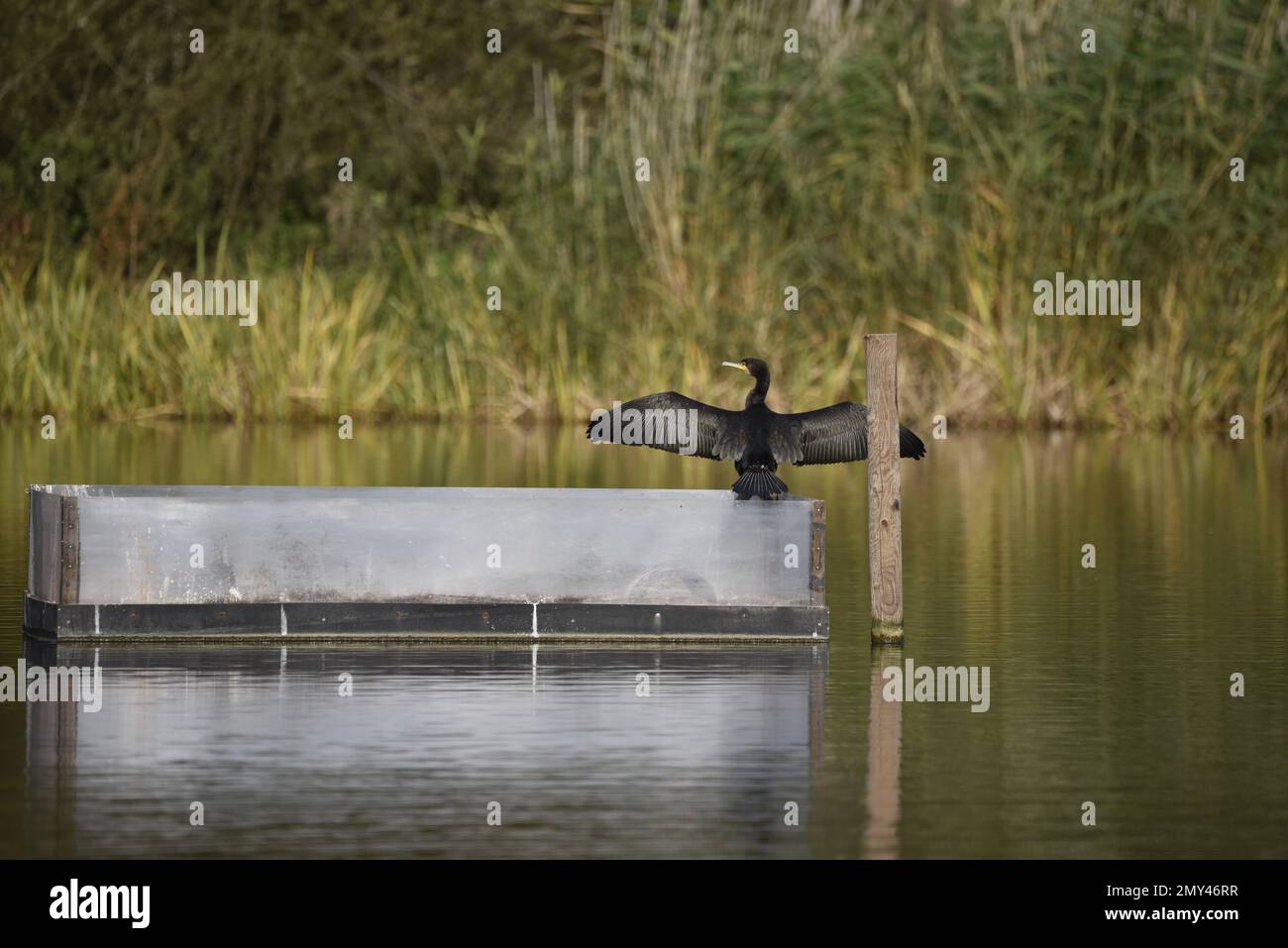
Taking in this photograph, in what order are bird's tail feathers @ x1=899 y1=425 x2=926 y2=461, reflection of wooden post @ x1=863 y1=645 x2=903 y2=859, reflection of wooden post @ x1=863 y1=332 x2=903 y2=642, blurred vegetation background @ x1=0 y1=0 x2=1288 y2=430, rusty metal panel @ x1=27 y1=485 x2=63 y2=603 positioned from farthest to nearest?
blurred vegetation background @ x1=0 y1=0 x2=1288 y2=430, bird's tail feathers @ x1=899 y1=425 x2=926 y2=461, reflection of wooden post @ x1=863 y1=332 x2=903 y2=642, rusty metal panel @ x1=27 y1=485 x2=63 y2=603, reflection of wooden post @ x1=863 y1=645 x2=903 y2=859

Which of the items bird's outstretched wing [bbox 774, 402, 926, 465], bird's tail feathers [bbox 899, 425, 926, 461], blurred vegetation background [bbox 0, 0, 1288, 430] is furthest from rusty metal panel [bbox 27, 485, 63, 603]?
blurred vegetation background [bbox 0, 0, 1288, 430]

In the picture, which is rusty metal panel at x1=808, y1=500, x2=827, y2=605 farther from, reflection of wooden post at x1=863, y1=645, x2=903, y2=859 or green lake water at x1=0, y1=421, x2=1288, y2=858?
reflection of wooden post at x1=863, y1=645, x2=903, y2=859

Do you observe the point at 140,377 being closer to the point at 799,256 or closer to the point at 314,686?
the point at 799,256

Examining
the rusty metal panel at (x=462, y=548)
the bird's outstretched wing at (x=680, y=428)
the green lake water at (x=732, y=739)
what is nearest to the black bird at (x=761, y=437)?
the bird's outstretched wing at (x=680, y=428)

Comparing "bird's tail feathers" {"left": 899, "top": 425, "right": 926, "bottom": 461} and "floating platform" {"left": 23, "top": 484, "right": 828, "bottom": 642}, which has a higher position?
"bird's tail feathers" {"left": 899, "top": 425, "right": 926, "bottom": 461}

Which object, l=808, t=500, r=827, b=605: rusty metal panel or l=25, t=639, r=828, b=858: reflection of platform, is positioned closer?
l=25, t=639, r=828, b=858: reflection of platform

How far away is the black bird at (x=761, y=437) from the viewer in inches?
531

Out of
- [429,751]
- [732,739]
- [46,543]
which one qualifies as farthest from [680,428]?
[429,751]

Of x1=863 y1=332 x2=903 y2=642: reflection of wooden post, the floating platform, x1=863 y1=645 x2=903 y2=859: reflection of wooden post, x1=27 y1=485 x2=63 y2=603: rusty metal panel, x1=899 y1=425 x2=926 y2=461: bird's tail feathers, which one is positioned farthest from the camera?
x1=899 y1=425 x2=926 y2=461: bird's tail feathers

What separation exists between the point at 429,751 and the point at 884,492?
3.83m

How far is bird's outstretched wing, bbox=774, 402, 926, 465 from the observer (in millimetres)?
13938

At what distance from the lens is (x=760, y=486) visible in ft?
43.5

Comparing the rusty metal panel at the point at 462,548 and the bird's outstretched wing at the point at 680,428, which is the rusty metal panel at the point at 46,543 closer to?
the rusty metal panel at the point at 462,548
